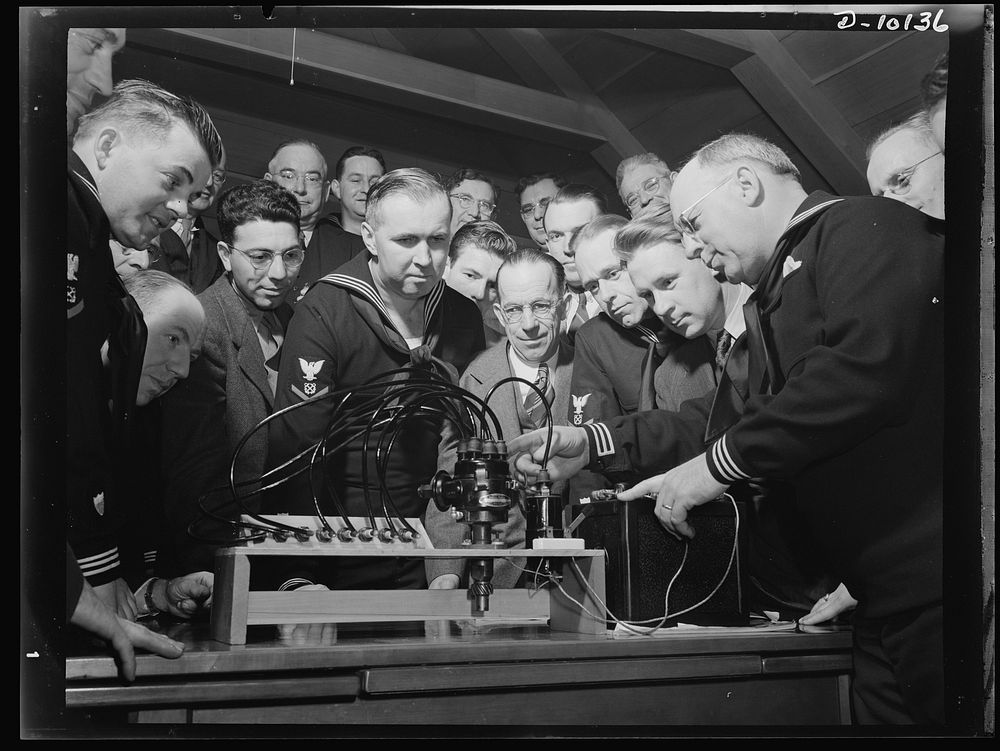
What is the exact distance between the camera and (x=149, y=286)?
1.89 m

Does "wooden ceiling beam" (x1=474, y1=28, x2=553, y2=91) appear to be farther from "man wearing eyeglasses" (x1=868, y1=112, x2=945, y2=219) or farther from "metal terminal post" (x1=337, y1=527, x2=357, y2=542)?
"metal terminal post" (x1=337, y1=527, x2=357, y2=542)

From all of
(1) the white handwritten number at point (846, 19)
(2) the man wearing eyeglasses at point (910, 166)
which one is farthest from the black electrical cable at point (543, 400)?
(1) the white handwritten number at point (846, 19)

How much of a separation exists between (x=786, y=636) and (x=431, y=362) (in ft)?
2.92

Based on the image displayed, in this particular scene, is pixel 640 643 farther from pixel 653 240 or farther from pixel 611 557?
pixel 653 240

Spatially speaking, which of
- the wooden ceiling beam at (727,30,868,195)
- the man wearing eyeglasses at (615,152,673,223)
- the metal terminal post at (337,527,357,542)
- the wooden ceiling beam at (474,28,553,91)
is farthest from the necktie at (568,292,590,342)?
the metal terminal post at (337,527,357,542)

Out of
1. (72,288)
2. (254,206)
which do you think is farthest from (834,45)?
(72,288)

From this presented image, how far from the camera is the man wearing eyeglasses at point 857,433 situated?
1887mm

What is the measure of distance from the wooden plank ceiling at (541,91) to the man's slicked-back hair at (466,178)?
2 cm

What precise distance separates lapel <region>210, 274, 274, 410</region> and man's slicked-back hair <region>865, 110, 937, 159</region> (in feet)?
4.56

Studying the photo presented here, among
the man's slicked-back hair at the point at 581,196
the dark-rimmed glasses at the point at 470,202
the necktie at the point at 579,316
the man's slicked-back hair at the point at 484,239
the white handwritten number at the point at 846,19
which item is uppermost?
the white handwritten number at the point at 846,19

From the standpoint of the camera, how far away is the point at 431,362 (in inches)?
79.5

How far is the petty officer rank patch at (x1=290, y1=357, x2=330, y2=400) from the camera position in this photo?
194cm

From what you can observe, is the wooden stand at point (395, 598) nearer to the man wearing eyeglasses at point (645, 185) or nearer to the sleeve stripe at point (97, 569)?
the sleeve stripe at point (97, 569)

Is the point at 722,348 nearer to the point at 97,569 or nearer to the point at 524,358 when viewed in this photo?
the point at 524,358
